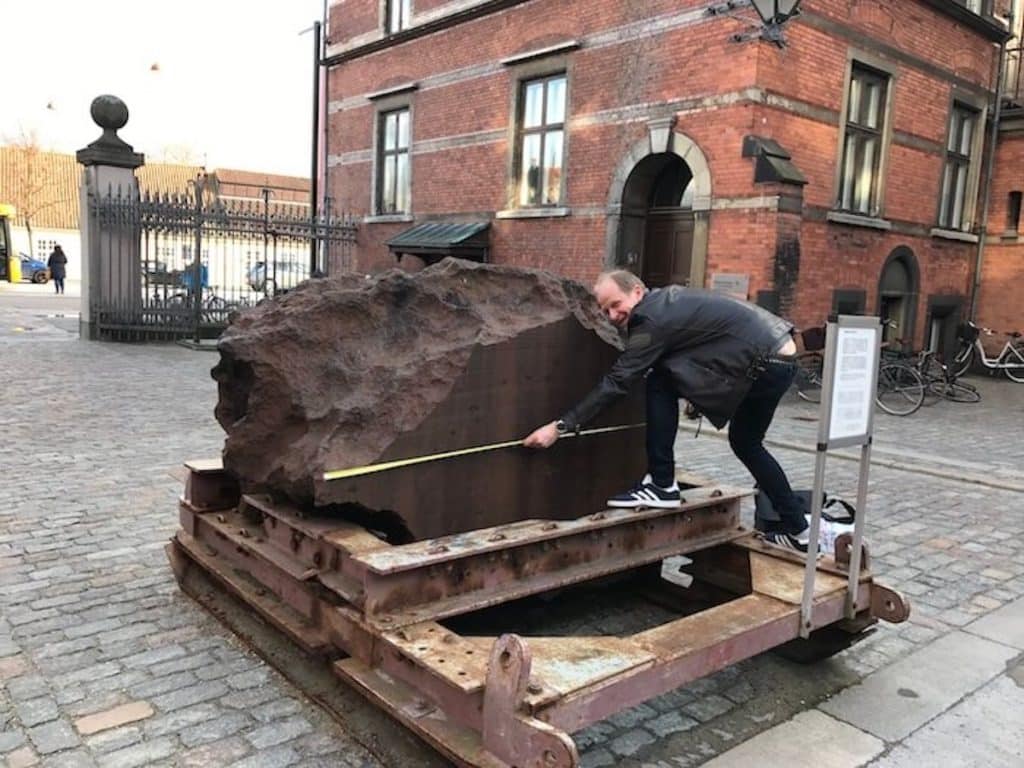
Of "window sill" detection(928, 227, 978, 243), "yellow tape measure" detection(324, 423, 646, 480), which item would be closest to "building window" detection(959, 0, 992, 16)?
"window sill" detection(928, 227, 978, 243)

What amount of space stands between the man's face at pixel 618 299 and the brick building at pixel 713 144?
8128 mm

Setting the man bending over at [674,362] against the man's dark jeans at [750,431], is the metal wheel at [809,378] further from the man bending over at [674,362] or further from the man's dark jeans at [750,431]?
the man bending over at [674,362]

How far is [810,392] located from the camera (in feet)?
42.3

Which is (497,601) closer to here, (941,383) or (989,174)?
(941,383)

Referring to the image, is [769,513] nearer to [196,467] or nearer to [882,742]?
[882,742]

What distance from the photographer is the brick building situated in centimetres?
1195

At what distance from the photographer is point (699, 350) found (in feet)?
12.9

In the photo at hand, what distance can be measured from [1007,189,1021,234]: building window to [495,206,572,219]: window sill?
898cm

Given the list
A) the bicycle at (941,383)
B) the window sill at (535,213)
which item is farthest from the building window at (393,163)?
Answer: the bicycle at (941,383)

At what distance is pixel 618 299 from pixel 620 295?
0.02 meters

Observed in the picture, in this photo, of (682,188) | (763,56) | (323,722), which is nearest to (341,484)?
(323,722)

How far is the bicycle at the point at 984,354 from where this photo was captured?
1574 cm

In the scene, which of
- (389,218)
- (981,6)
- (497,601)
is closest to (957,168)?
(981,6)

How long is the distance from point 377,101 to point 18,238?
1763 inches
